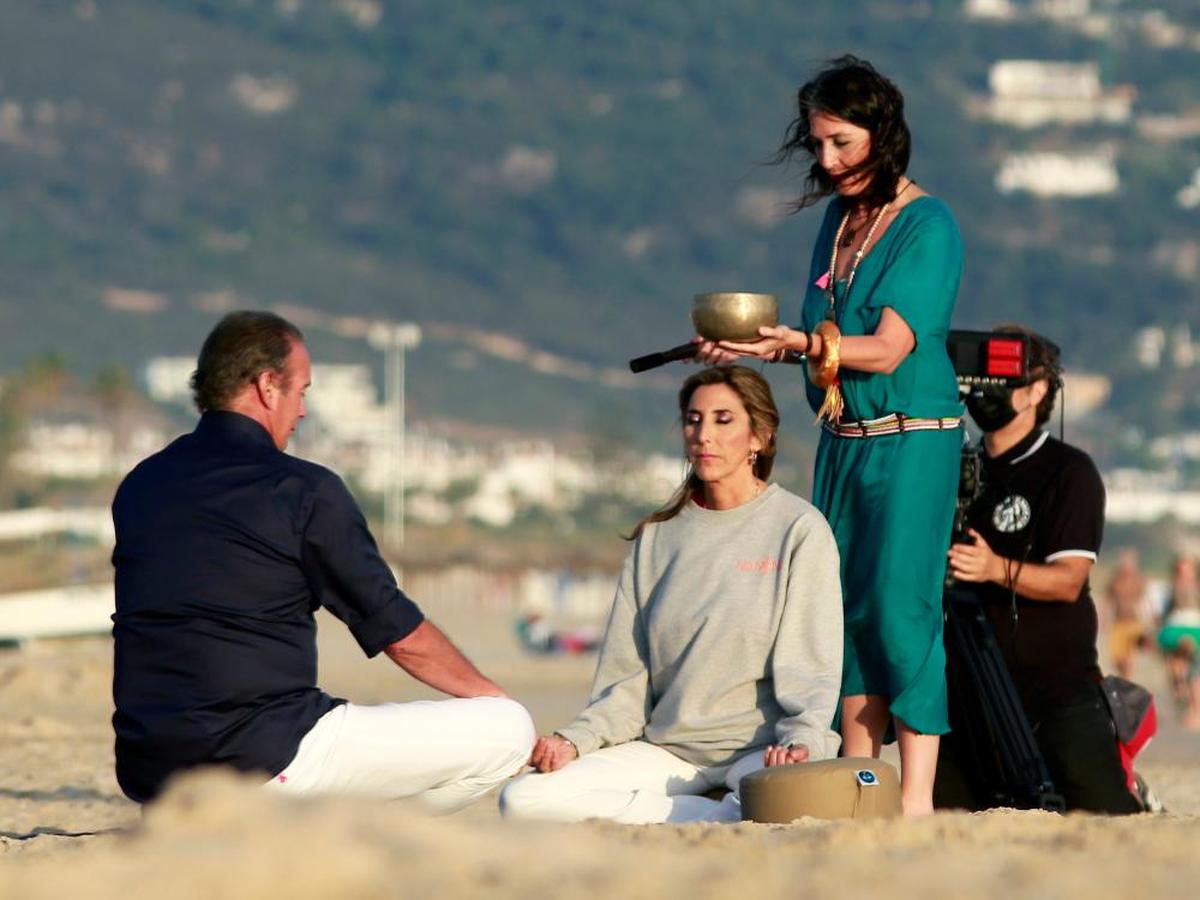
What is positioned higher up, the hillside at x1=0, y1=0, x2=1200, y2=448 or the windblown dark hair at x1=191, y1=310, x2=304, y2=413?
the hillside at x1=0, y1=0, x2=1200, y2=448

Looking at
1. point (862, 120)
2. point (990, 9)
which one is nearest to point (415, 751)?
point (862, 120)

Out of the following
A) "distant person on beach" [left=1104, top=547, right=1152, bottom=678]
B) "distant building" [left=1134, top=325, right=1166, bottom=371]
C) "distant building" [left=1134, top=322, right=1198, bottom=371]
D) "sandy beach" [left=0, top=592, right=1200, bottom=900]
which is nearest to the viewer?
"sandy beach" [left=0, top=592, right=1200, bottom=900]

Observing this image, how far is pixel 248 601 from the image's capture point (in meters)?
4.87

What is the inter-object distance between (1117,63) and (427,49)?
1860 inches

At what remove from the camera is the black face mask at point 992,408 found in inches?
243

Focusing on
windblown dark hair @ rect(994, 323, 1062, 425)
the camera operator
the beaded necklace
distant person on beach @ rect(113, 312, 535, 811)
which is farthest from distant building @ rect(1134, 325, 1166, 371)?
distant person on beach @ rect(113, 312, 535, 811)

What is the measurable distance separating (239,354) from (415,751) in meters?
0.88

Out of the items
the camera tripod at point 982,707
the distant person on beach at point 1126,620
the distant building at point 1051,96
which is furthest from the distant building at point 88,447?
the distant building at point 1051,96

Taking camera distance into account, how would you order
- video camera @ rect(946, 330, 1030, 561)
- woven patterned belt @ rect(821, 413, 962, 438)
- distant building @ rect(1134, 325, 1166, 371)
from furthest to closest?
distant building @ rect(1134, 325, 1166, 371)
video camera @ rect(946, 330, 1030, 561)
woven patterned belt @ rect(821, 413, 962, 438)

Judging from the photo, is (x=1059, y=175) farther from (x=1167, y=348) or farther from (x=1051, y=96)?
(x=1167, y=348)

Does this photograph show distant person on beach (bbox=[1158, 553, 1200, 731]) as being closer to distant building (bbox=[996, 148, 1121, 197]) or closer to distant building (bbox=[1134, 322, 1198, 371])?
distant building (bbox=[1134, 322, 1198, 371])

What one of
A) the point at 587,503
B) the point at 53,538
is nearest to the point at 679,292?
the point at 587,503

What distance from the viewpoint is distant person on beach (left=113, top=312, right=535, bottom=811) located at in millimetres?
4855

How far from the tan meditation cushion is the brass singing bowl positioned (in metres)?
0.94
